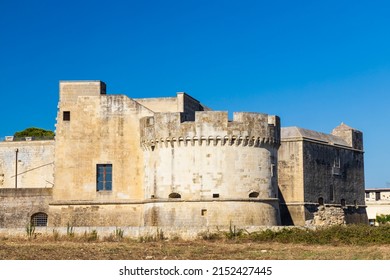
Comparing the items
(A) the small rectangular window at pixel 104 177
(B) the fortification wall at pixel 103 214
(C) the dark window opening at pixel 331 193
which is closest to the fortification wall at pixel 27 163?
(B) the fortification wall at pixel 103 214

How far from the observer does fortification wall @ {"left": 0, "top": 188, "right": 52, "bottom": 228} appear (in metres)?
35.8

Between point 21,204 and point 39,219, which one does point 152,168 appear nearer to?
point 39,219

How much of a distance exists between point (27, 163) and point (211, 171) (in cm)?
2016

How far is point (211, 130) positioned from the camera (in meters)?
31.6

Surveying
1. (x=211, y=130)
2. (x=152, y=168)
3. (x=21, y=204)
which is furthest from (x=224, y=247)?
(x=21, y=204)

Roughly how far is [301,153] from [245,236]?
14.7 m

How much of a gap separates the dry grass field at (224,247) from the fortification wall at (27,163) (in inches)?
730

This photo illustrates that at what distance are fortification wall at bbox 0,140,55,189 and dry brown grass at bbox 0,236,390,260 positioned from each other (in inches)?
758

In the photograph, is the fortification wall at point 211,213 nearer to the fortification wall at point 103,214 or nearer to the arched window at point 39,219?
the fortification wall at point 103,214

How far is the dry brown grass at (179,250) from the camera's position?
21.0 metres

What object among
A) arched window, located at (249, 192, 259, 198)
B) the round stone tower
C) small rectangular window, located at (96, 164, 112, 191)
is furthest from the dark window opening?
small rectangular window, located at (96, 164, 112, 191)

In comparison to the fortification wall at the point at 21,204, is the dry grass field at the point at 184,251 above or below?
below

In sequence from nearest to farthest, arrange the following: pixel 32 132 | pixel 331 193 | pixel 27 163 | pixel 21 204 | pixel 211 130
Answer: pixel 211 130 → pixel 21 204 → pixel 331 193 → pixel 27 163 → pixel 32 132
